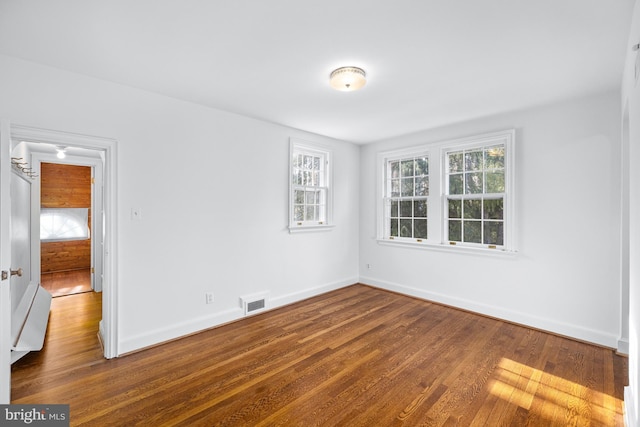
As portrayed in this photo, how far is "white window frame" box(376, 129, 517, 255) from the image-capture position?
145 inches

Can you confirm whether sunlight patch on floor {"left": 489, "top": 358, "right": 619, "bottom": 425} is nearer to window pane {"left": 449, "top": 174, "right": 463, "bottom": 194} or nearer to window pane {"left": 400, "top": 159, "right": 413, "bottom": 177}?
window pane {"left": 449, "top": 174, "right": 463, "bottom": 194}

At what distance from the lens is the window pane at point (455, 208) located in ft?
13.9

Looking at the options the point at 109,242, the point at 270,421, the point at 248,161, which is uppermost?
the point at 248,161

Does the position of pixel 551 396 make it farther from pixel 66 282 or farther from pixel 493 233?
pixel 66 282

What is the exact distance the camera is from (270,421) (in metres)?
1.97

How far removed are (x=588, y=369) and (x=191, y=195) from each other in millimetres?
4152

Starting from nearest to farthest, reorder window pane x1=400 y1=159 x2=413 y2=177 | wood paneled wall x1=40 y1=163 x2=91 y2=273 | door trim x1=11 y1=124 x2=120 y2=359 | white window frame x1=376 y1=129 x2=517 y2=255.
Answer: door trim x1=11 y1=124 x2=120 y2=359, white window frame x1=376 y1=129 x2=517 y2=255, window pane x1=400 y1=159 x2=413 y2=177, wood paneled wall x1=40 y1=163 x2=91 y2=273

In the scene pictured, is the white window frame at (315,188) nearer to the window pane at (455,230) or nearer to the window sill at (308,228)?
the window sill at (308,228)

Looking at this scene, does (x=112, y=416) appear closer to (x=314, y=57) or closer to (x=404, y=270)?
(x=314, y=57)

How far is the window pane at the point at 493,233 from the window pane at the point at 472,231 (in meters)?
0.08

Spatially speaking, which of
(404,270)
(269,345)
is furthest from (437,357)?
(404,270)

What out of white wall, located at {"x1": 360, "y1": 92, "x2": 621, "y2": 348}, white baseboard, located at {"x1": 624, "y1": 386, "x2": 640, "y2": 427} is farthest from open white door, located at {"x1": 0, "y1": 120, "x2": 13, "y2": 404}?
white wall, located at {"x1": 360, "y1": 92, "x2": 621, "y2": 348}

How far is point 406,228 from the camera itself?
491 centimetres

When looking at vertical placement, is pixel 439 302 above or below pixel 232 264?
below
